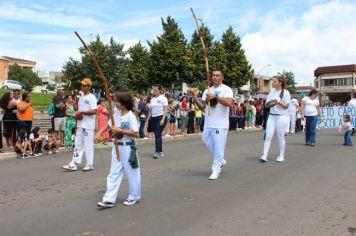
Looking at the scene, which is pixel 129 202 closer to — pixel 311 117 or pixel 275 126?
pixel 275 126

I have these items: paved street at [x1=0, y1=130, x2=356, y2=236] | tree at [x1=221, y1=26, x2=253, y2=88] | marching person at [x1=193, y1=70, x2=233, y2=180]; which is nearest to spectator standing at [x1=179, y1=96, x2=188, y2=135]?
paved street at [x1=0, y1=130, x2=356, y2=236]

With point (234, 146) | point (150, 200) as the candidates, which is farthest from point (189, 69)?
point (150, 200)

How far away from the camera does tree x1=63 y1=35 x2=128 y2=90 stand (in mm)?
41438

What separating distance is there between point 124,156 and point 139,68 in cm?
4377

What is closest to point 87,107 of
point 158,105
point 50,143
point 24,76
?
point 158,105

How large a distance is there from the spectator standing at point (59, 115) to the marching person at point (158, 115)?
307 centimetres

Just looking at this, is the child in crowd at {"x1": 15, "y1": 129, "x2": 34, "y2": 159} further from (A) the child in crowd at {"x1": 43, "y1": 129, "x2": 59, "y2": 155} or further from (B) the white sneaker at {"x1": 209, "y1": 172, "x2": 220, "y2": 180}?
(B) the white sneaker at {"x1": 209, "y1": 172, "x2": 220, "y2": 180}

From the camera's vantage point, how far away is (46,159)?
1126 centimetres

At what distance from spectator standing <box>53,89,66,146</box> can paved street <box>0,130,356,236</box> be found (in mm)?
2672

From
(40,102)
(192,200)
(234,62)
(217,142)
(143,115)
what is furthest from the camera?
(234,62)

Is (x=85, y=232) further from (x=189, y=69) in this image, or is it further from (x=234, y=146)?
(x=189, y=69)

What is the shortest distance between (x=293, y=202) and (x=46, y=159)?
701cm

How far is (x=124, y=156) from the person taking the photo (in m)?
6.14

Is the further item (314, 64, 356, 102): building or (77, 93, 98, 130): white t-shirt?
(314, 64, 356, 102): building
